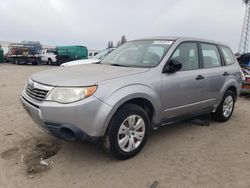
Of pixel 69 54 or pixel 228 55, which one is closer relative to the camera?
pixel 228 55

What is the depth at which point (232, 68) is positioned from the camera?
521cm

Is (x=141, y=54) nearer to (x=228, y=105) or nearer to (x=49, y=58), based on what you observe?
(x=228, y=105)

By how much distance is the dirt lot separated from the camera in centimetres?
292

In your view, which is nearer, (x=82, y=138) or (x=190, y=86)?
(x=82, y=138)

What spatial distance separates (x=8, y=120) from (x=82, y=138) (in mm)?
2690

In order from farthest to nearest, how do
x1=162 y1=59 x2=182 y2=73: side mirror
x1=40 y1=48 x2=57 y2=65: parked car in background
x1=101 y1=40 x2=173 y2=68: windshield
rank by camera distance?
x1=40 y1=48 x2=57 y2=65: parked car in background
x1=101 y1=40 x2=173 y2=68: windshield
x1=162 y1=59 x2=182 y2=73: side mirror

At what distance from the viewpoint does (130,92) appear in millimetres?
3217

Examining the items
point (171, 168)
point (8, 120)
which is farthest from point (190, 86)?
point (8, 120)

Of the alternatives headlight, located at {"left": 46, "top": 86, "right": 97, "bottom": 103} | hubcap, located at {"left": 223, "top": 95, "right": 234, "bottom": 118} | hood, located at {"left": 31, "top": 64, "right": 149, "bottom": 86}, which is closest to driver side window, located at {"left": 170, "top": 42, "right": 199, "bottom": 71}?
hood, located at {"left": 31, "top": 64, "right": 149, "bottom": 86}

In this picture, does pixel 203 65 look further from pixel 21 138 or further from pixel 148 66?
pixel 21 138

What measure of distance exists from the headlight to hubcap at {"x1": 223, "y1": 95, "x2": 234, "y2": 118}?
3.33 m

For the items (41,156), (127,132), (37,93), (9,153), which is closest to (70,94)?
(37,93)

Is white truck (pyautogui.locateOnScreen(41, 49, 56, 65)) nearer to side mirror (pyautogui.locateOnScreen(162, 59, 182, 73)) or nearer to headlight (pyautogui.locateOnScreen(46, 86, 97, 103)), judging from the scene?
side mirror (pyautogui.locateOnScreen(162, 59, 182, 73))

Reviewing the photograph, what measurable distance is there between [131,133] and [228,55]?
3.16m
